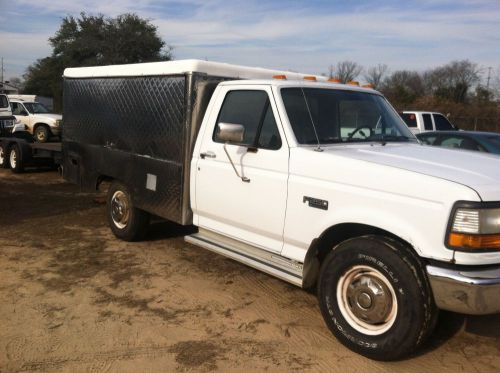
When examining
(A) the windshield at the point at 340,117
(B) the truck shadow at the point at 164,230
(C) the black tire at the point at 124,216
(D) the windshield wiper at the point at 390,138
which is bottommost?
(B) the truck shadow at the point at 164,230

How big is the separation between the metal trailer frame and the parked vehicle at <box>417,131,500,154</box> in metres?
4.90

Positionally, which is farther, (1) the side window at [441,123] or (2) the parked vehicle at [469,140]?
(1) the side window at [441,123]

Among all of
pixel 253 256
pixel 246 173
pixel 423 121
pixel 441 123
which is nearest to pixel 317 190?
pixel 246 173

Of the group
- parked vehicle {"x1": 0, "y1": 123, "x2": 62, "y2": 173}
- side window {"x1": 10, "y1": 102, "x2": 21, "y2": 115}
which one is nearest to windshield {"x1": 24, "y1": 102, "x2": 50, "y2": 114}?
side window {"x1": 10, "y1": 102, "x2": 21, "y2": 115}

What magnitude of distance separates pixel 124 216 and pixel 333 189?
365cm

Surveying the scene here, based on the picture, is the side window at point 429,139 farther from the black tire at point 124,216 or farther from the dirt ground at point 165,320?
the black tire at point 124,216

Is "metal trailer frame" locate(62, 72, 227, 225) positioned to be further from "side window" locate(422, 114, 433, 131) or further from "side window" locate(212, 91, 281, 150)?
"side window" locate(422, 114, 433, 131)

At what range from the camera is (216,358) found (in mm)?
3803

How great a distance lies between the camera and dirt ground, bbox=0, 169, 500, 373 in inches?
148

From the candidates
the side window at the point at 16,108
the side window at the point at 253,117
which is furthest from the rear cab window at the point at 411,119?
the side window at the point at 16,108

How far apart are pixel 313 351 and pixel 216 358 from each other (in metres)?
0.76

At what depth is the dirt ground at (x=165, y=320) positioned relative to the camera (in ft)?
12.3

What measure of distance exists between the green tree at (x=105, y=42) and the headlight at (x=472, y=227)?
1496 inches

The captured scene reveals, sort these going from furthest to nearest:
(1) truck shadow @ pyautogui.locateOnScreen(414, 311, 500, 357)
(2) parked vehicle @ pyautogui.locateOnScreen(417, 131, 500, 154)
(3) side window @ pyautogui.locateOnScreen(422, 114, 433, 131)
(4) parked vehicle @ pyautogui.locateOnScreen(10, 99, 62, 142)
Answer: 1. (4) parked vehicle @ pyautogui.locateOnScreen(10, 99, 62, 142)
2. (3) side window @ pyautogui.locateOnScreen(422, 114, 433, 131)
3. (2) parked vehicle @ pyautogui.locateOnScreen(417, 131, 500, 154)
4. (1) truck shadow @ pyautogui.locateOnScreen(414, 311, 500, 357)
